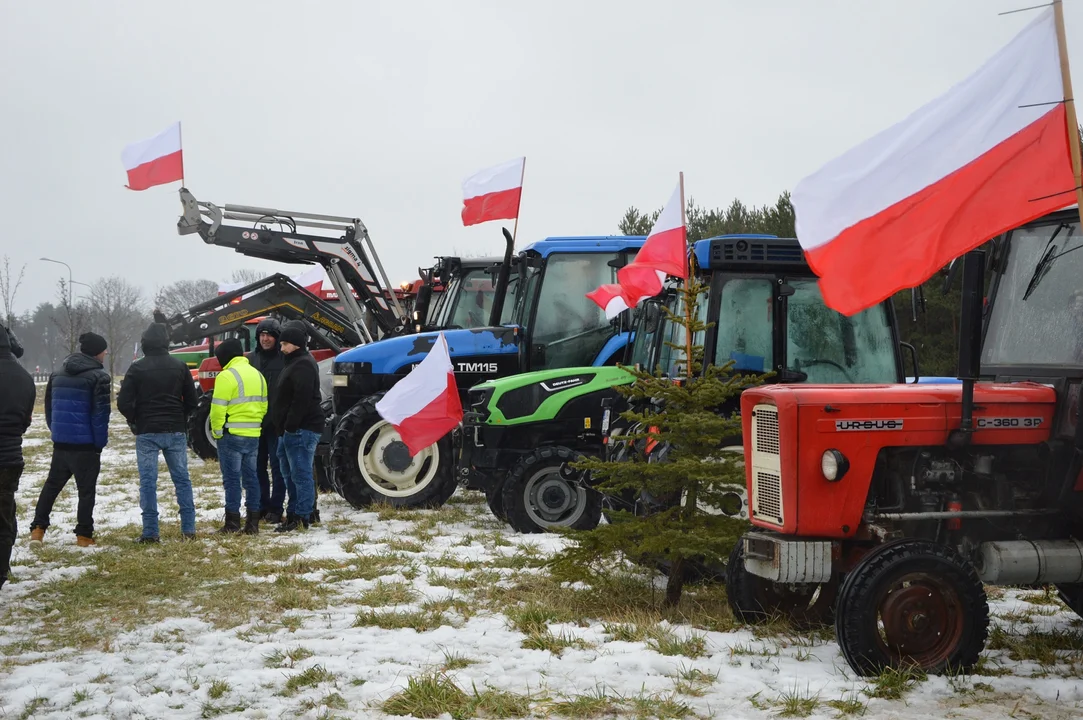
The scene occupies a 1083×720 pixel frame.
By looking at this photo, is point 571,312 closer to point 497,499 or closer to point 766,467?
point 497,499

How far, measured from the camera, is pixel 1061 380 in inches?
223

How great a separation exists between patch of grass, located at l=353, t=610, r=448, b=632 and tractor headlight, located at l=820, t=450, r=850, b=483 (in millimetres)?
2373

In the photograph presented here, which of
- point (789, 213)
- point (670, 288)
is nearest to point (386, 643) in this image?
point (670, 288)

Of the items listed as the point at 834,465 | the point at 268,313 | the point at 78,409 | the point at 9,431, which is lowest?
the point at 834,465

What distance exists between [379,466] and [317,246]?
635 centimetres

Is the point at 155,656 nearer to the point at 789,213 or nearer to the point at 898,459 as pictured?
the point at 898,459

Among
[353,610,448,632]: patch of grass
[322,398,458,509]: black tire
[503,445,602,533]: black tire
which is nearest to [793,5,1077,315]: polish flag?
[353,610,448,632]: patch of grass

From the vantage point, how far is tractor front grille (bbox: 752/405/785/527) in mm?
5617

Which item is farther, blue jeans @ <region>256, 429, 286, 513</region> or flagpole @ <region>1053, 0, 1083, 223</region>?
blue jeans @ <region>256, 429, 286, 513</region>

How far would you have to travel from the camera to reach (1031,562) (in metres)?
5.44

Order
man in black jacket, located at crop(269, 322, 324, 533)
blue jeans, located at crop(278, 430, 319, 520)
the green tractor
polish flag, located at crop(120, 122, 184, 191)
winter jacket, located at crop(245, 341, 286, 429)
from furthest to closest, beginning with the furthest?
1. polish flag, located at crop(120, 122, 184, 191)
2. winter jacket, located at crop(245, 341, 286, 429)
3. blue jeans, located at crop(278, 430, 319, 520)
4. man in black jacket, located at crop(269, 322, 324, 533)
5. the green tractor

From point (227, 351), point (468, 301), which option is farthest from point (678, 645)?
point (468, 301)

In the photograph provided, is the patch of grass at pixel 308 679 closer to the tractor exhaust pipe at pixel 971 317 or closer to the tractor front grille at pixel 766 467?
the tractor front grille at pixel 766 467

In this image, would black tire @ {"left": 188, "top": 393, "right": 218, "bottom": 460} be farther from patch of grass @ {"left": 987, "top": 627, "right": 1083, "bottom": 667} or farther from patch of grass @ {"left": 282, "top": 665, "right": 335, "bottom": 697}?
patch of grass @ {"left": 987, "top": 627, "right": 1083, "bottom": 667}
